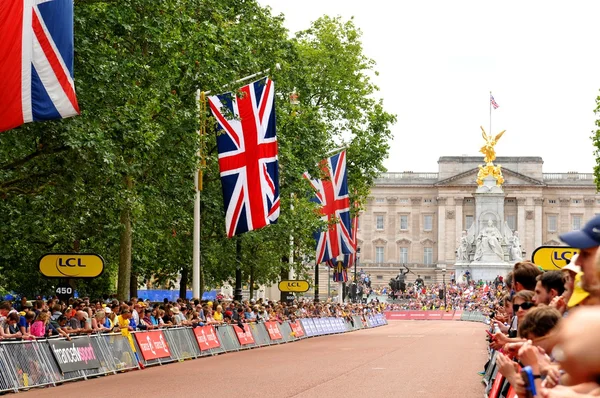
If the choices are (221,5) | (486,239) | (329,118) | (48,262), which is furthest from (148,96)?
(486,239)

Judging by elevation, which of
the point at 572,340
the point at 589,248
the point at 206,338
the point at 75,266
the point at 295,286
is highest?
the point at 75,266

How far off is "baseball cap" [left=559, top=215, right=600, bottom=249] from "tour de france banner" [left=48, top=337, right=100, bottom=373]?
16578 mm

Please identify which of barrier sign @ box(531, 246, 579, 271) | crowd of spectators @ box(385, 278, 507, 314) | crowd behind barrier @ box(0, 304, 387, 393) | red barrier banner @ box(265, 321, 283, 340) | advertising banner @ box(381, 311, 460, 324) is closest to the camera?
crowd behind barrier @ box(0, 304, 387, 393)

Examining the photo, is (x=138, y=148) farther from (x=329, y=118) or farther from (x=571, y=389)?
(x=329, y=118)

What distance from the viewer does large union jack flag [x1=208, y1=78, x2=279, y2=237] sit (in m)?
30.4

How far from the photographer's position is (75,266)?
24.6 m

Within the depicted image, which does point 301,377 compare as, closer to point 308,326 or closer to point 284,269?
point 308,326

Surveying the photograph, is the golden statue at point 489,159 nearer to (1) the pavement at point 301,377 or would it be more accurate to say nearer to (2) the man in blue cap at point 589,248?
(1) the pavement at point 301,377

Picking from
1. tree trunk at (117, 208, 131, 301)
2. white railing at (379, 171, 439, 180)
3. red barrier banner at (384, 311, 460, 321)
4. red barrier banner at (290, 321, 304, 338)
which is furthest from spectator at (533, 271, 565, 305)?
white railing at (379, 171, 439, 180)

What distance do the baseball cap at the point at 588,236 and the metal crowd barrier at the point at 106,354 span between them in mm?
14932

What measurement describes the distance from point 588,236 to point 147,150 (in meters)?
23.8

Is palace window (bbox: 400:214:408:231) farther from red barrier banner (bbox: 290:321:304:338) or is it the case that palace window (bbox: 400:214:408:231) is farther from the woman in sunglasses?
the woman in sunglasses

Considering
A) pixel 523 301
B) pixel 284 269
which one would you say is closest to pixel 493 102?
pixel 284 269

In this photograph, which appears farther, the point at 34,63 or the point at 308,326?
the point at 308,326
